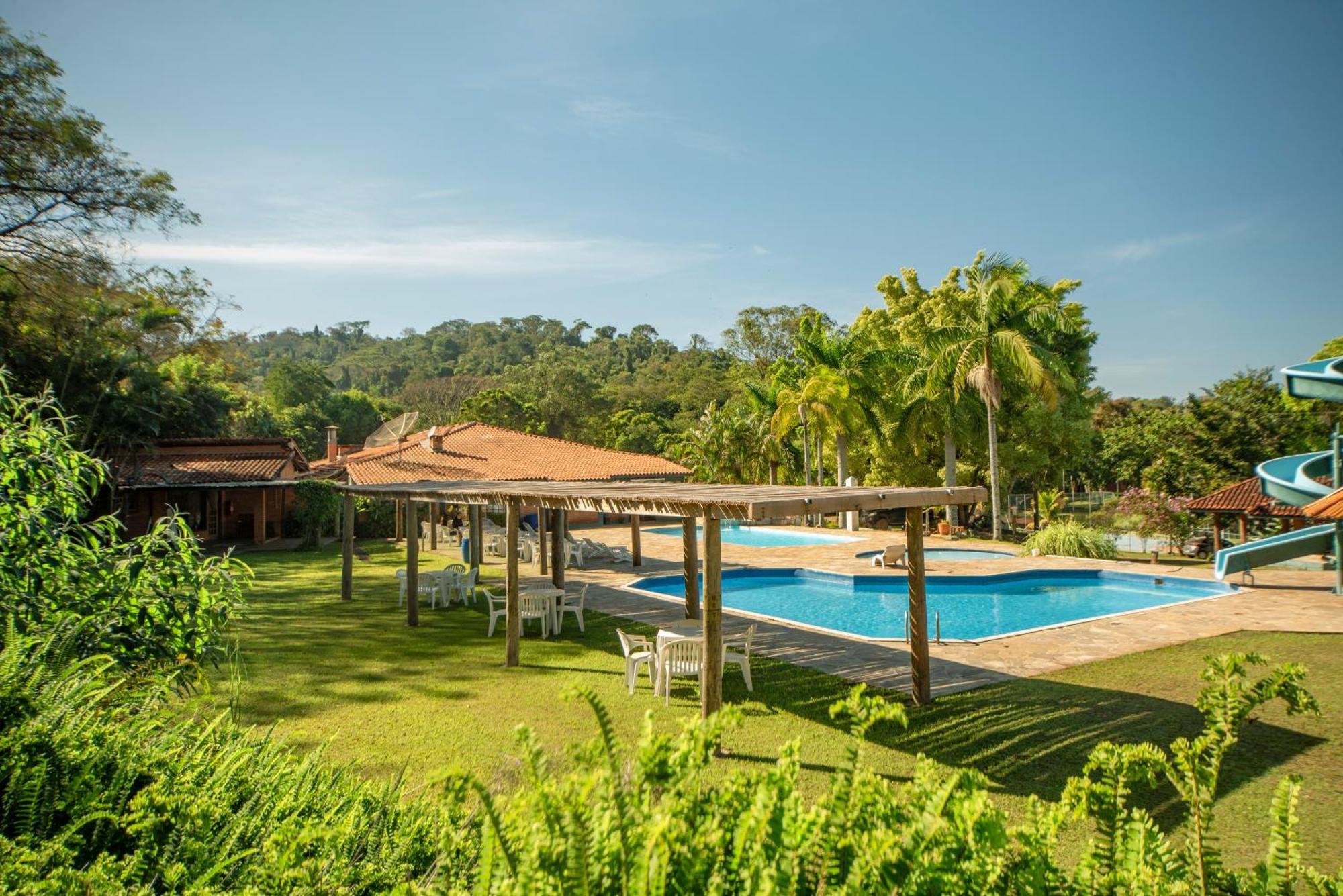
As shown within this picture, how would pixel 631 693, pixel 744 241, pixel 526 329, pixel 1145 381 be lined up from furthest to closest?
pixel 526 329 → pixel 1145 381 → pixel 744 241 → pixel 631 693

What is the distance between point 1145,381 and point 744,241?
23482mm

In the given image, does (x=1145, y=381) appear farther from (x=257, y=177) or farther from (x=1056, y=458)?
(x=257, y=177)

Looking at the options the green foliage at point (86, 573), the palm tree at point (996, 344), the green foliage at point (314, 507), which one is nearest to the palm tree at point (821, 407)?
the palm tree at point (996, 344)

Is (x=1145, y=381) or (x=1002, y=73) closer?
(x=1002, y=73)

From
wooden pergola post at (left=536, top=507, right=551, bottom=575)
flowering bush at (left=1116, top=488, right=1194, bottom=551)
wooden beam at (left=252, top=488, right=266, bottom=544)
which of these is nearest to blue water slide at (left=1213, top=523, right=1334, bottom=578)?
flowering bush at (left=1116, top=488, right=1194, bottom=551)

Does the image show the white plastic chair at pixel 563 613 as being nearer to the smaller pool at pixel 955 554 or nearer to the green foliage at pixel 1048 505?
the smaller pool at pixel 955 554

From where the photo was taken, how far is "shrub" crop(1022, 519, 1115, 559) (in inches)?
808

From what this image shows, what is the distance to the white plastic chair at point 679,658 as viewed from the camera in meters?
8.77

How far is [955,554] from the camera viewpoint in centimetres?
2358

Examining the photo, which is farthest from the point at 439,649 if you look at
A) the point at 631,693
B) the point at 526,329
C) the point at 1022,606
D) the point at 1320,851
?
the point at 526,329

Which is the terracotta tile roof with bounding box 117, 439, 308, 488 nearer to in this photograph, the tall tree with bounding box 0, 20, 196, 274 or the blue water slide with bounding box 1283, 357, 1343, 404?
the tall tree with bounding box 0, 20, 196, 274

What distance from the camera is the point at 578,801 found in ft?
4.97

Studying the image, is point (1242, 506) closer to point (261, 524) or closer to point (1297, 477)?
point (1297, 477)

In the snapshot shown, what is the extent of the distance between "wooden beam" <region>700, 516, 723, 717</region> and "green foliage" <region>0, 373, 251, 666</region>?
4.06 metres
